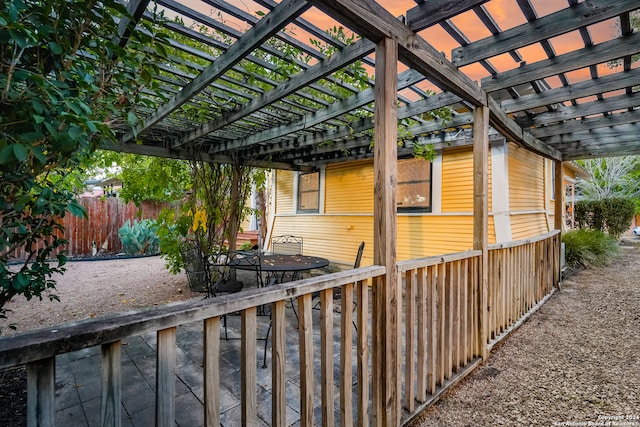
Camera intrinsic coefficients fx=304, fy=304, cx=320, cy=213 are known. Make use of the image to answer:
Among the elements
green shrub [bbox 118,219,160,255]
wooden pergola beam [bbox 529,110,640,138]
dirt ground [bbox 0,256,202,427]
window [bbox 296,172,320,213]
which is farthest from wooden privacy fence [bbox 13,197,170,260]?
wooden pergola beam [bbox 529,110,640,138]

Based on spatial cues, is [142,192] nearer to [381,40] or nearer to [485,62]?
[381,40]

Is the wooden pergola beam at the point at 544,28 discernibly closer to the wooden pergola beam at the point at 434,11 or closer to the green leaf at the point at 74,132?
the wooden pergola beam at the point at 434,11

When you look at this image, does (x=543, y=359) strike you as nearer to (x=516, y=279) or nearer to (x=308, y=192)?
(x=516, y=279)

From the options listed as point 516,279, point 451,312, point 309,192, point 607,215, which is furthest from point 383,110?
point 607,215

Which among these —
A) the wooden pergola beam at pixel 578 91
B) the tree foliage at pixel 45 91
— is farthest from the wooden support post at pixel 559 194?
the tree foliage at pixel 45 91

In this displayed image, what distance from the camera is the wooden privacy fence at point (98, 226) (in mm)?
9047

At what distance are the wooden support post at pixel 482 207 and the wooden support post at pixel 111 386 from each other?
287 centimetres

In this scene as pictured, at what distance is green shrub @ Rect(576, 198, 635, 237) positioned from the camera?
11.4 metres

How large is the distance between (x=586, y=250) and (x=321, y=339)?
861 cm

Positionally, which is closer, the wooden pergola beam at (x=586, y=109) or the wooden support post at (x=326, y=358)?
A: the wooden support post at (x=326, y=358)

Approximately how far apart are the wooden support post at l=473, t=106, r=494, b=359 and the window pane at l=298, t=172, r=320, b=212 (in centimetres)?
531

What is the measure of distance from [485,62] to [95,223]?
10906 millimetres

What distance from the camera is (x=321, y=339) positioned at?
1.61m

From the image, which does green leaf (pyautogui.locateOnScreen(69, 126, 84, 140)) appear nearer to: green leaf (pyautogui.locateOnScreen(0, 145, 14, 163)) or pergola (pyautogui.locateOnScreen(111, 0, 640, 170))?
green leaf (pyautogui.locateOnScreen(0, 145, 14, 163))
